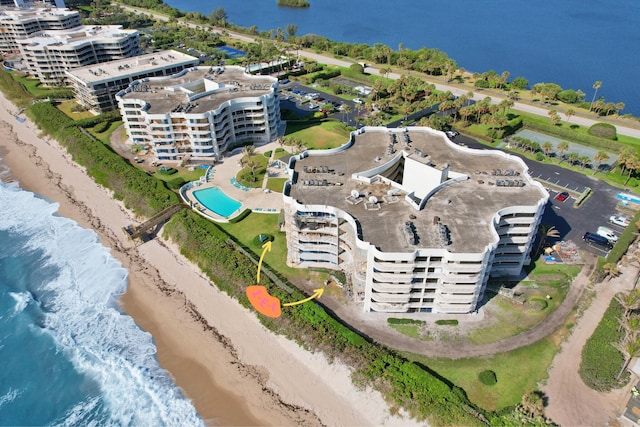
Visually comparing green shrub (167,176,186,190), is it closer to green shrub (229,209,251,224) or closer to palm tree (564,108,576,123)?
green shrub (229,209,251,224)

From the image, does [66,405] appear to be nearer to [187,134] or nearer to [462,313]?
[462,313]

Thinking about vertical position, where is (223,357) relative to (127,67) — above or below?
below

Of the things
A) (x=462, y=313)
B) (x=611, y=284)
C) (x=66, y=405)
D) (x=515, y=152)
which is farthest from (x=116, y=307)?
(x=515, y=152)

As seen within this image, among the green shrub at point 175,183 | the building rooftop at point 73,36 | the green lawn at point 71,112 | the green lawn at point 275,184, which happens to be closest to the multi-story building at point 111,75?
the green lawn at point 71,112

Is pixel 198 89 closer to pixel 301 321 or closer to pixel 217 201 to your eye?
pixel 217 201

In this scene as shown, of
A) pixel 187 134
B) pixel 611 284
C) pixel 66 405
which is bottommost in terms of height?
pixel 66 405

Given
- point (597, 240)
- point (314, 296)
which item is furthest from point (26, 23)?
point (597, 240)

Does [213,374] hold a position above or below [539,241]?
below

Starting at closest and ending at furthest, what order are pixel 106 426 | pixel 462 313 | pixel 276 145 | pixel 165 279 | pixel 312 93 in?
pixel 106 426
pixel 462 313
pixel 165 279
pixel 276 145
pixel 312 93
